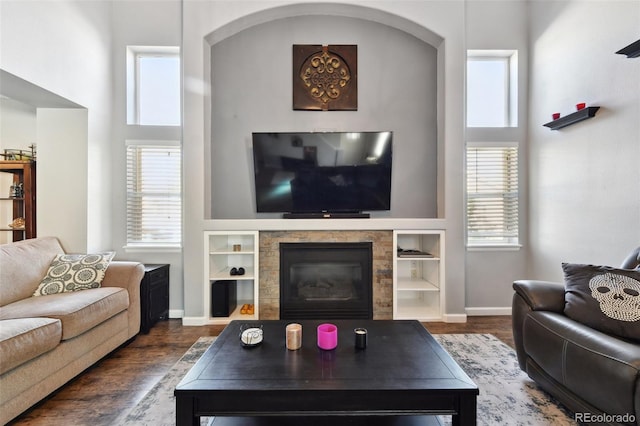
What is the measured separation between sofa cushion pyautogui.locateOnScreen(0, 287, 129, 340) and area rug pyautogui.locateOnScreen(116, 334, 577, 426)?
677mm

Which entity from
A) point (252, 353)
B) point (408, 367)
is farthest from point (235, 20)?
point (408, 367)

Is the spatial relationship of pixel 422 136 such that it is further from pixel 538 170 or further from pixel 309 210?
pixel 309 210

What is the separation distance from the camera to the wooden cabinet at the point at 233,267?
3369mm

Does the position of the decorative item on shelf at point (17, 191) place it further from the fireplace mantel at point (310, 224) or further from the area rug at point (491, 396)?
the area rug at point (491, 396)

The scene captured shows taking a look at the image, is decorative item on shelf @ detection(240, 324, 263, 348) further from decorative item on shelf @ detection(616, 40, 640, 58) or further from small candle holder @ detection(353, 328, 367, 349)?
decorative item on shelf @ detection(616, 40, 640, 58)

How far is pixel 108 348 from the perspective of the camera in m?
2.50

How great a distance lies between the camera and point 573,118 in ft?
9.29

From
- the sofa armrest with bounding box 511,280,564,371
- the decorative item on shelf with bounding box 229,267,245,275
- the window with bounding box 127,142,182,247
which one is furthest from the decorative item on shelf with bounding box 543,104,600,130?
the window with bounding box 127,142,182,247

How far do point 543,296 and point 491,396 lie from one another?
2.43 feet

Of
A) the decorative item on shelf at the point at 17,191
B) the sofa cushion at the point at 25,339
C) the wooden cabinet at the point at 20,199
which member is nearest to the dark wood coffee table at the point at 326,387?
the sofa cushion at the point at 25,339

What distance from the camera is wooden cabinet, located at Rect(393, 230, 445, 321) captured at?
11.2 feet

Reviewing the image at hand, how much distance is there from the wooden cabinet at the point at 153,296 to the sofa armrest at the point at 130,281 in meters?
0.22

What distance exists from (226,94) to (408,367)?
3584 millimetres

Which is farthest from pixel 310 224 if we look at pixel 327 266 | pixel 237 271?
pixel 237 271
